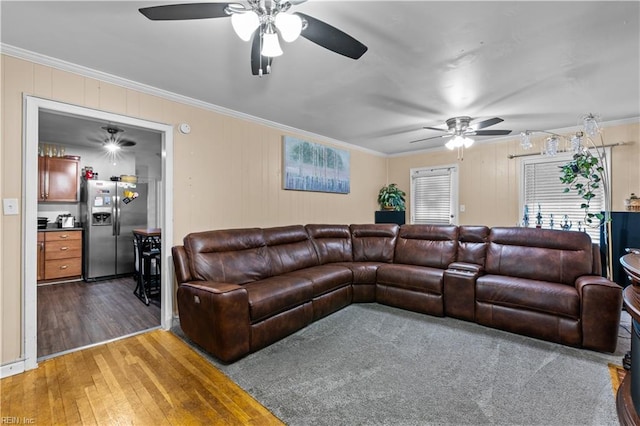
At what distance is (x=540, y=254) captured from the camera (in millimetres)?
3242

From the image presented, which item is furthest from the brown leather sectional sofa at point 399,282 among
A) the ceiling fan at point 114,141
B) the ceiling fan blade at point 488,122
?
the ceiling fan at point 114,141

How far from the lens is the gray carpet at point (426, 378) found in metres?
1.76

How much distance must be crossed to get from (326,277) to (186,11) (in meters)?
2.74

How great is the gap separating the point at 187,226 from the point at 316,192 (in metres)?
2.27

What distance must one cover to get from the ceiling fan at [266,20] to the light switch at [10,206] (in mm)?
1943

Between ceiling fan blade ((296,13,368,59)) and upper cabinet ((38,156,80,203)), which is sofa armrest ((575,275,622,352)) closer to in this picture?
ceiling fan blade ((296,13,368,59))

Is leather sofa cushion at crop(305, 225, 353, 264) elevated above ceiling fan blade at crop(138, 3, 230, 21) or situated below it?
below

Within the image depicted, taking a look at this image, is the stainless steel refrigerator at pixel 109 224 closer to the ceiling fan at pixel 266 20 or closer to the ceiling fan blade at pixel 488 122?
the ceiling fan at pixel 266 20

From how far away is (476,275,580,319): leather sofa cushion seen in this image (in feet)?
8.68

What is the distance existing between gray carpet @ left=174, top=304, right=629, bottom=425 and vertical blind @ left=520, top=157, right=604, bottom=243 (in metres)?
1.88

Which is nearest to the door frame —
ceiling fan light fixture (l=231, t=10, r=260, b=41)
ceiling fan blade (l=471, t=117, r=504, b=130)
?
ceiling fan light fixture (l=231, t=10, r=260, b=41)

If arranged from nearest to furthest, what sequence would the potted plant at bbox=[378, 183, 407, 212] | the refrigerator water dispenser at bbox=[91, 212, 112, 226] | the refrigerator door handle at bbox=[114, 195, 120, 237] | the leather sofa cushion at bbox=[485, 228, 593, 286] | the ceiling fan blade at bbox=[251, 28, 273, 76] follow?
1. the ceiling fan blade at bbox=[251, 28, 273, 76]
2. the leather sofa cushion at bbox=[485, 228, 593, 286]
3. the refrigerator water dispenser at bbox=[91, 212, 112, 226]
4. the refrigerator door handle at bbox=[114, 195, 120, 237]
5. the potted plant at bbox=[378, 183, 407, 212]

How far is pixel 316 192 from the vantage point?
4945 mm

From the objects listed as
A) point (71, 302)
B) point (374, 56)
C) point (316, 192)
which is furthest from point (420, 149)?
point (71, 302)
